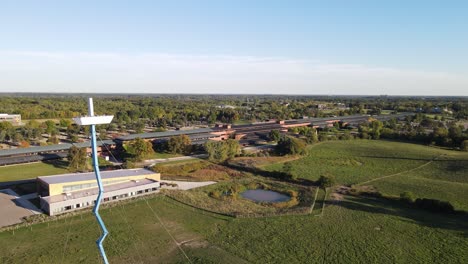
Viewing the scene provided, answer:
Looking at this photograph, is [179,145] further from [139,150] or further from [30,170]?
[30,170]

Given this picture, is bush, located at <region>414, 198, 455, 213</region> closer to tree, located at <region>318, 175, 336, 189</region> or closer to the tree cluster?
tree, located at <region>318, 175, 336, 189</region>

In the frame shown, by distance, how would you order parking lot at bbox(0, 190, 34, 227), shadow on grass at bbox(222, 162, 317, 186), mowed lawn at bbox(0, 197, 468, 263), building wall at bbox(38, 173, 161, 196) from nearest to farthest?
1. mowed lawn at bbox(0, 197, 468, 263)
2. parking lot at bbox(0, 190, 34, 227)
3. building wall at bbox(38, 173, 161, 196)
4. shadow on grass at bbox(222, 162, 317, 186)

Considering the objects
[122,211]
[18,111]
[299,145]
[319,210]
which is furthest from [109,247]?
[18,111]

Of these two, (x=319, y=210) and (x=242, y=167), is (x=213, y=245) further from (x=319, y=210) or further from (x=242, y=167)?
(x=242, y=167)

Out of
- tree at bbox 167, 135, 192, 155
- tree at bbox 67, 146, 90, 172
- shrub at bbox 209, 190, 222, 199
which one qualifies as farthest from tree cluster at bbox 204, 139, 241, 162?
tree at bbox 67, 146, 90, 172

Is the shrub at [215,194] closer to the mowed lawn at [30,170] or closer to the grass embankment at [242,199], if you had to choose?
the grass embankment at [242,199]

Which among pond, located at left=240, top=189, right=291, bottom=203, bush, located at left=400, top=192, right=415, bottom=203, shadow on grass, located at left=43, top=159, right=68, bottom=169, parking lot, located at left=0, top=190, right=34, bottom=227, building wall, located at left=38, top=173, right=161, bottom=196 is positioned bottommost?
pond, located at left=240, top=189, right=291, bottom=203

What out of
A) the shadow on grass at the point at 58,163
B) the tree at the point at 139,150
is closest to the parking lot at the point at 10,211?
the shadow on grass at the point at 58,163
